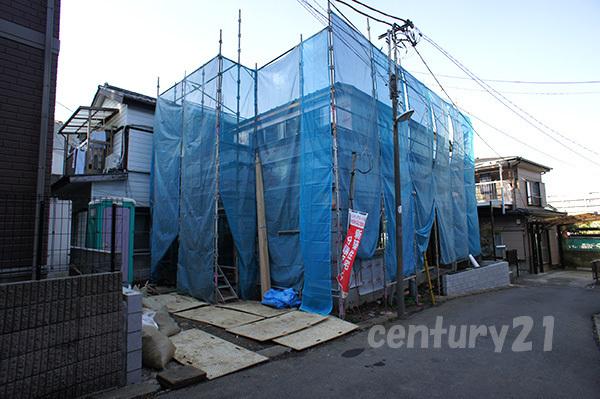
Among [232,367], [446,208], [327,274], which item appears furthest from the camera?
[446,208]

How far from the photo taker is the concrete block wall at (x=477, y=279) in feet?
33.0

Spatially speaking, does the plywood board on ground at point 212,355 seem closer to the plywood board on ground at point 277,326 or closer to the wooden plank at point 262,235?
the plywood board on ground at point 277,326

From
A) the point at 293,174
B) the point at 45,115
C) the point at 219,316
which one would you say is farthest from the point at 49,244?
the point at 293,174

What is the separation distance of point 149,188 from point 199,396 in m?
9.43

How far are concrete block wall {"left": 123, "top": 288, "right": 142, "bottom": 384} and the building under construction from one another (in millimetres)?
3810

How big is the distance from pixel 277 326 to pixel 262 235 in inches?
111

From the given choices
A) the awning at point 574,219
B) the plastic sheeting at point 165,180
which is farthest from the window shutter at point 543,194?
the plastic sheeting at point 165,180

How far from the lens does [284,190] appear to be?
26.7 ft

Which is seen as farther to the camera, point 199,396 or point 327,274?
point 327,274

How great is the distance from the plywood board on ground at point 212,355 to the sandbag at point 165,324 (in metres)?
0.11

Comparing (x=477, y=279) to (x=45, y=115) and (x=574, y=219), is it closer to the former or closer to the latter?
(x=574, y=219)

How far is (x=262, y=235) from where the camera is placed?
8.45 m

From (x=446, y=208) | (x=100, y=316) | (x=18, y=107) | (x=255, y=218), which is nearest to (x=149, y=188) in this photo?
(x=255, y=218)

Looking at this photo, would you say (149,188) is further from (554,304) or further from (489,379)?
(554,304)
